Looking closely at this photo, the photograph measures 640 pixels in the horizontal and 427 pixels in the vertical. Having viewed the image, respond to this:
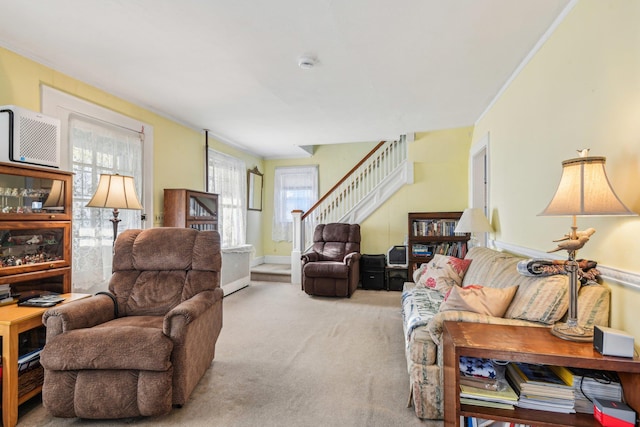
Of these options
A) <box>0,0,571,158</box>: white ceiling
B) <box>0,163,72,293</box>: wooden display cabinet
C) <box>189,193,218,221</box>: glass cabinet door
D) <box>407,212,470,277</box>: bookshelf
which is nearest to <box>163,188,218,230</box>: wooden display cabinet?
<box>189,193,218,221</box>: glass cabinet door

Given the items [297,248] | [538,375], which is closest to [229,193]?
[297,248]

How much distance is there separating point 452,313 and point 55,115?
356cm

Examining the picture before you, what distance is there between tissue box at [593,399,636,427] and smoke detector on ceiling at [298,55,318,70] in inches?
108

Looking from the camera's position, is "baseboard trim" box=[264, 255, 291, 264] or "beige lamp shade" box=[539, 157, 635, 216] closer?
"beige lamp shade" box=[539, 157, 635, 216]

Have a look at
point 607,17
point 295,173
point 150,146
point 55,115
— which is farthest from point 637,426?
point 295,173

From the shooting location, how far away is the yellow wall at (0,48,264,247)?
249 cm

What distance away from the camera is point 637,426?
4.11 feet

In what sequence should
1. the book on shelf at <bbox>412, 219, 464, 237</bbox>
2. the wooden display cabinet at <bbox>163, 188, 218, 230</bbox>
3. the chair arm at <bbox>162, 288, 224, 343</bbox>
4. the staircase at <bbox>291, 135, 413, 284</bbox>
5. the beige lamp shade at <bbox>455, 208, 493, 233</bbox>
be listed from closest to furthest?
the chair arm at <bbox>162, 288, 224, 343</bbox>
the beige lamp shade at <bbox>455, 208, 493, 233</bbox>
the wooden display cabinet at <bbox>163, 188, 218, 230</bbox>
the book on shelf at <bbox>412, 219, 464, 237</bbox>
the staircase at <bbox>291, 135, 413, 284</bbox>

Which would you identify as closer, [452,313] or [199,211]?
[452,313]

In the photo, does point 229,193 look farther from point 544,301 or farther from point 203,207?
point 544,301

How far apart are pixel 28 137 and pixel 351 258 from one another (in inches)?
148

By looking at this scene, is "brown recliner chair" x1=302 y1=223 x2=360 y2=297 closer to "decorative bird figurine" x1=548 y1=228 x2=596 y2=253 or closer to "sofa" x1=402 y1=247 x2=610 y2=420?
"sofa" x1=402 y1=247 x2=610 y2=420

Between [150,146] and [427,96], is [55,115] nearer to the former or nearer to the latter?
[150,146]

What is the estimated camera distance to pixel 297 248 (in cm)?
569
